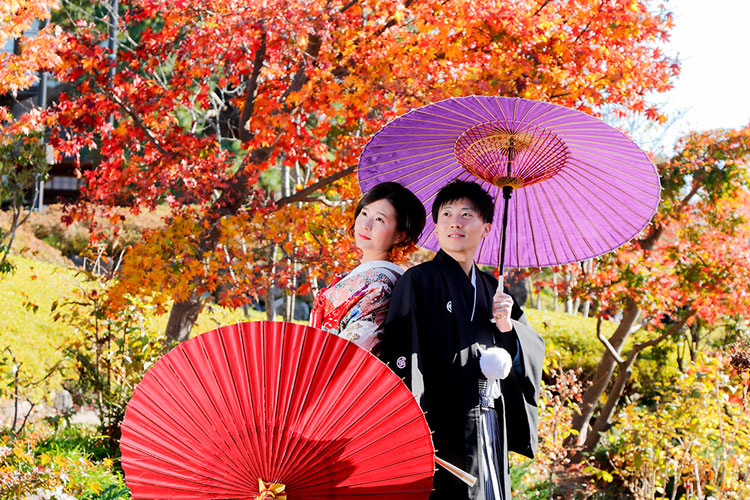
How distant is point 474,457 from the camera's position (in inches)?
81.1

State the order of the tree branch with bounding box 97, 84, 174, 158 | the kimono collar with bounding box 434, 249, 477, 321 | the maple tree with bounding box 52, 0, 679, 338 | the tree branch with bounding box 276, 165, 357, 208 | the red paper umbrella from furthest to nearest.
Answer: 1. the tree branch with bounding box 276, 165, 357, 208
2. the tree branch with bounding box 97, 84, 174, 158
3. the maple tree with bounding box 52, 0, 679, 338
4. the kimono collar with bounding box 434, 249, 477, 321
5. the red paper umbrella

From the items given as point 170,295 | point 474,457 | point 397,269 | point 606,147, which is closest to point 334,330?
point 397,269

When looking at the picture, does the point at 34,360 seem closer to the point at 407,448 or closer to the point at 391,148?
the point at 391,148

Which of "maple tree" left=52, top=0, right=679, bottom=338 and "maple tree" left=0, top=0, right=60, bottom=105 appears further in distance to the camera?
"maple tree" left=52, top=0, right=679, bottom=338

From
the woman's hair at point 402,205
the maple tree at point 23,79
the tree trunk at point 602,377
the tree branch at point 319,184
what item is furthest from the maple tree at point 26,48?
the tree trunk at point 602,377

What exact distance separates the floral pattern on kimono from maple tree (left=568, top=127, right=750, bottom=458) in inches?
168

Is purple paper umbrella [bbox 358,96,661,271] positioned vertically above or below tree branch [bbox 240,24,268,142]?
below

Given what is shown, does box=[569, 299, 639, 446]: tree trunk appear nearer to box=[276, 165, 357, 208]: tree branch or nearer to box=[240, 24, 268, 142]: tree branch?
box=[276, 165, 357, 208]: tree branch

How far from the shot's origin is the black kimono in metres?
1.99

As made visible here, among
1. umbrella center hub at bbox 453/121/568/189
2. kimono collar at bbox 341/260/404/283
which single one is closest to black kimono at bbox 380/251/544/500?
kimono collar at bbox 341/260/404/283

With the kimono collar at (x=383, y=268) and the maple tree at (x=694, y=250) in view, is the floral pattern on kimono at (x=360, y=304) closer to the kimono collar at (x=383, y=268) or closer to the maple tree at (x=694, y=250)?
the kimono collar at (x=383, y=268)

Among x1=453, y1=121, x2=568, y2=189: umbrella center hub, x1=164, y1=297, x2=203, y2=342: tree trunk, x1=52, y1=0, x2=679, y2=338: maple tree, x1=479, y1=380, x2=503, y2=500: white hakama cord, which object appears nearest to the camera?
x1=479, y1=380, x2=503, y2=500: white hakama cord

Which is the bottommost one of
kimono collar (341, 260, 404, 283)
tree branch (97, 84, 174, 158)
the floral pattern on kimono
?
the floral pattern on kimono

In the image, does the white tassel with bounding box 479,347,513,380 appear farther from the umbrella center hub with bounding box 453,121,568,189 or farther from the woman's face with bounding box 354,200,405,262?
the umbrella center hub with bounding box 453,121,568,189
